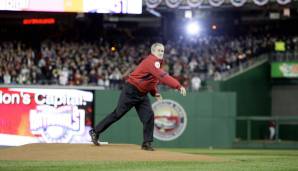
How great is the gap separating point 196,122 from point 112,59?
5.99m

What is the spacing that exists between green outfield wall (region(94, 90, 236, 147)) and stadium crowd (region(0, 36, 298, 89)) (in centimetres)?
161

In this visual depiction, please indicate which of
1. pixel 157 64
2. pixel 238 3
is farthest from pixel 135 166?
pixel 238 3

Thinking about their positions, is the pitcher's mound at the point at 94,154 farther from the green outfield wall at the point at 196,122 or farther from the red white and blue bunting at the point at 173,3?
the red white and blue bunting at the point at 173,3

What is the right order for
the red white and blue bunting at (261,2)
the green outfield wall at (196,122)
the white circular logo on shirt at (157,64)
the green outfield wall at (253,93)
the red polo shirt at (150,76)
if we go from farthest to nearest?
1. the green outfield wall at (253,93)
2. the red white and blue bunting at (261,2)
3. the green outfield wall at (196,122)
4. the white circular logo on shirt at (157,64)
5. the red polo shirt at (150,76)

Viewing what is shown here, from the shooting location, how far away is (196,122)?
27797mm

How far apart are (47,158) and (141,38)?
80.5 feet

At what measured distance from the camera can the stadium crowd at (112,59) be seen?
94.7ft

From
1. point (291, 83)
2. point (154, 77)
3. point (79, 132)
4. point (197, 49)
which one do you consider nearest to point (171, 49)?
point (197, 49)

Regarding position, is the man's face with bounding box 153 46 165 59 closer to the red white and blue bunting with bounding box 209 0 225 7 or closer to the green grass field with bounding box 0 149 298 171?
the green grass field with bounding box 0 149 298 171

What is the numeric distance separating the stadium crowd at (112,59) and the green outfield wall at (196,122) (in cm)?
161

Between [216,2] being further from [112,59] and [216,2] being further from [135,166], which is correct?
[135,166]

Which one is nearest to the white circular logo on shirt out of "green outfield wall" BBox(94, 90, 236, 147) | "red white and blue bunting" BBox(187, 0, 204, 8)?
"green outfield wall" BBox(94, 90, 236, 147)

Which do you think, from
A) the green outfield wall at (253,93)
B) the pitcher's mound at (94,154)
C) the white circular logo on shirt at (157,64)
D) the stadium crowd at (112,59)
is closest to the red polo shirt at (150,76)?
the white circular logo on shirt at (157,64)

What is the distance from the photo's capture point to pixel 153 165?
33.8 ft
